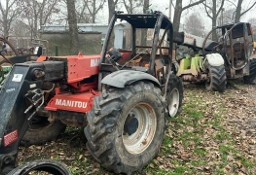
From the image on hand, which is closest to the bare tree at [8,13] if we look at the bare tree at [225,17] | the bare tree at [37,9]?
the bare tree at [37,9]

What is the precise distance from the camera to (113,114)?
4.19 meters

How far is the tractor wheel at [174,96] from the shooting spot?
6.92 meters

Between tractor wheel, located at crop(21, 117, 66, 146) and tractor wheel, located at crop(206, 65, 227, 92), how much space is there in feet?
19.0

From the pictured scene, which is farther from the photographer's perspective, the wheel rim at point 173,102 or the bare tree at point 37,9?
the bare tree at point 37,9

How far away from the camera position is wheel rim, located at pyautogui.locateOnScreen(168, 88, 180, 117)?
7.07 m

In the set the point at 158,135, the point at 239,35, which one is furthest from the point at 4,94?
the point at 239,35

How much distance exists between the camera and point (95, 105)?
14.0 feet

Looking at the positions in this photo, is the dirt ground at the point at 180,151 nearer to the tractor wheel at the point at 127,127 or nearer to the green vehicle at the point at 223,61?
the tractor wheel at the point at 127,127

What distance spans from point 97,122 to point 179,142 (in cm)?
218

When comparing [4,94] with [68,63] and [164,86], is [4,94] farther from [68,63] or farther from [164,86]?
[164,86]

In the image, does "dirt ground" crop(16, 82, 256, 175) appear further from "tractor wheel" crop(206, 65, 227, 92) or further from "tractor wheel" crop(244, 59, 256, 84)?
"tractor wheel" crop(244, 59, 256, 84)

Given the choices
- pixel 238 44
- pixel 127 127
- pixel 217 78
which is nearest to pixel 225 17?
pixel 238 44

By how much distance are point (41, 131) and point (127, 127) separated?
156 cm

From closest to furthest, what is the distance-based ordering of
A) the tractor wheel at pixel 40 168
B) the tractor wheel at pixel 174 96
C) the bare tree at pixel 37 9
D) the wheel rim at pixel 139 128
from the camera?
the tractor wheel at pixel 40 168 < the wheel rim at pixel 139 128 < the tractor wheel at pixel 174 96 < the bare tree at pixel 37 9
